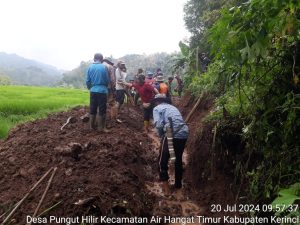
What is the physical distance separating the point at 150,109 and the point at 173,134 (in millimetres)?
3999

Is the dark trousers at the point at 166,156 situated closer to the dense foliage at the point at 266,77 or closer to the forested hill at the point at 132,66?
the dense foliage at the point at 266,77

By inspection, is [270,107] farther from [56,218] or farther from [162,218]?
[56,218]

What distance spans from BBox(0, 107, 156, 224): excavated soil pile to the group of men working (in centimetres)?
58

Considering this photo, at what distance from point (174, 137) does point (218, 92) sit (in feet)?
10.4

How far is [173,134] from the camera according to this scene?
19.0 feet

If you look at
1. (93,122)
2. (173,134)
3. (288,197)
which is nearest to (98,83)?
(93,122)

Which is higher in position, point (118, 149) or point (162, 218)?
point (118, 149)

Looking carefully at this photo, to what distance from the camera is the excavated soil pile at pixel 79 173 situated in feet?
14.1

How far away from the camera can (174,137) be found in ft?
19.0

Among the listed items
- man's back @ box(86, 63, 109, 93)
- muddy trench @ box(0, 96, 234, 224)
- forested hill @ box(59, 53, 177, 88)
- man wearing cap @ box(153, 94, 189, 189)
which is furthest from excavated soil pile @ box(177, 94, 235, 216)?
forested hill @ box(59, 53, 177, 88)

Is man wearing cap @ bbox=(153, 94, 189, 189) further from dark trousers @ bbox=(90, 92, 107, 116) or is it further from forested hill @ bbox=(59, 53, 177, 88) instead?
forested hill @ bbox=(59, 53, 177, 88)

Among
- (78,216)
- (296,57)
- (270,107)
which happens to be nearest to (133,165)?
(78,216)

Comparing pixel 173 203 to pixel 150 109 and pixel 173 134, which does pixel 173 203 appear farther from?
pixel 150 109

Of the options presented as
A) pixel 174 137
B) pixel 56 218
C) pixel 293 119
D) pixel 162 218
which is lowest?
pixel 162 218
